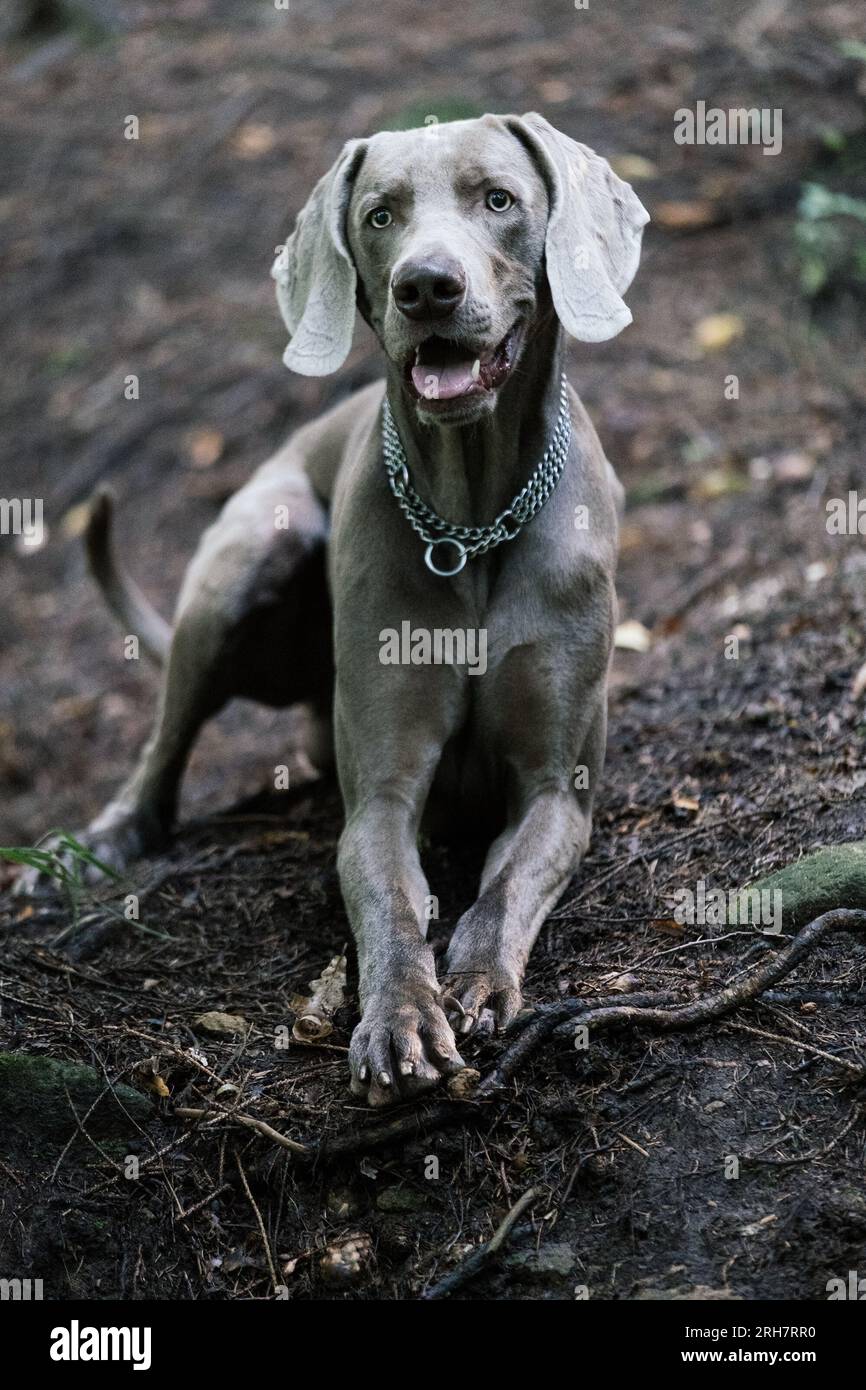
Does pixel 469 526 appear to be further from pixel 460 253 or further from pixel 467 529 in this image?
pixel 460 253

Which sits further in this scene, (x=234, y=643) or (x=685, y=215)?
(x=685, y=215)

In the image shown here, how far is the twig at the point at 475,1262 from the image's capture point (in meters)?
2.34

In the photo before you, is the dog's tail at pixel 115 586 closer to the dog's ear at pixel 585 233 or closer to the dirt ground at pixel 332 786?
the dirt ground at pixel 332 786

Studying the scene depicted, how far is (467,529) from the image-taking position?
324 centimetres

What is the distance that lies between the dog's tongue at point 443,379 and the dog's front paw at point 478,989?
1.05 metres

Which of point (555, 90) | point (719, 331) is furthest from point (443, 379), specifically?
point (555, 90)

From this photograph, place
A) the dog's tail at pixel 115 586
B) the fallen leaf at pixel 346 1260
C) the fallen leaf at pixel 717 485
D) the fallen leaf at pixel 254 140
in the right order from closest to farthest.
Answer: the fallen leaf at pixel 346 1260
the dog's tail at pixel 115 586
the fallen leaf at pixel 717 485
the fallen leaf at pixel 254 140

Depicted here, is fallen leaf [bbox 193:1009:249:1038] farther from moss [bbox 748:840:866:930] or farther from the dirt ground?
moss [bbox 748:840:866:930]

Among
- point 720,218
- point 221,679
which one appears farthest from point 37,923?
point 720,218

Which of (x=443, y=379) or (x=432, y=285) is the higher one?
(x=432, y=285)

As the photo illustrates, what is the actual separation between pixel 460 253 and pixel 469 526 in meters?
0.67

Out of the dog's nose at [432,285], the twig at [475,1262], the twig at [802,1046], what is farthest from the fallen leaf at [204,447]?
the twig at [475,1262]

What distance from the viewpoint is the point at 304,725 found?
4.63 metres
